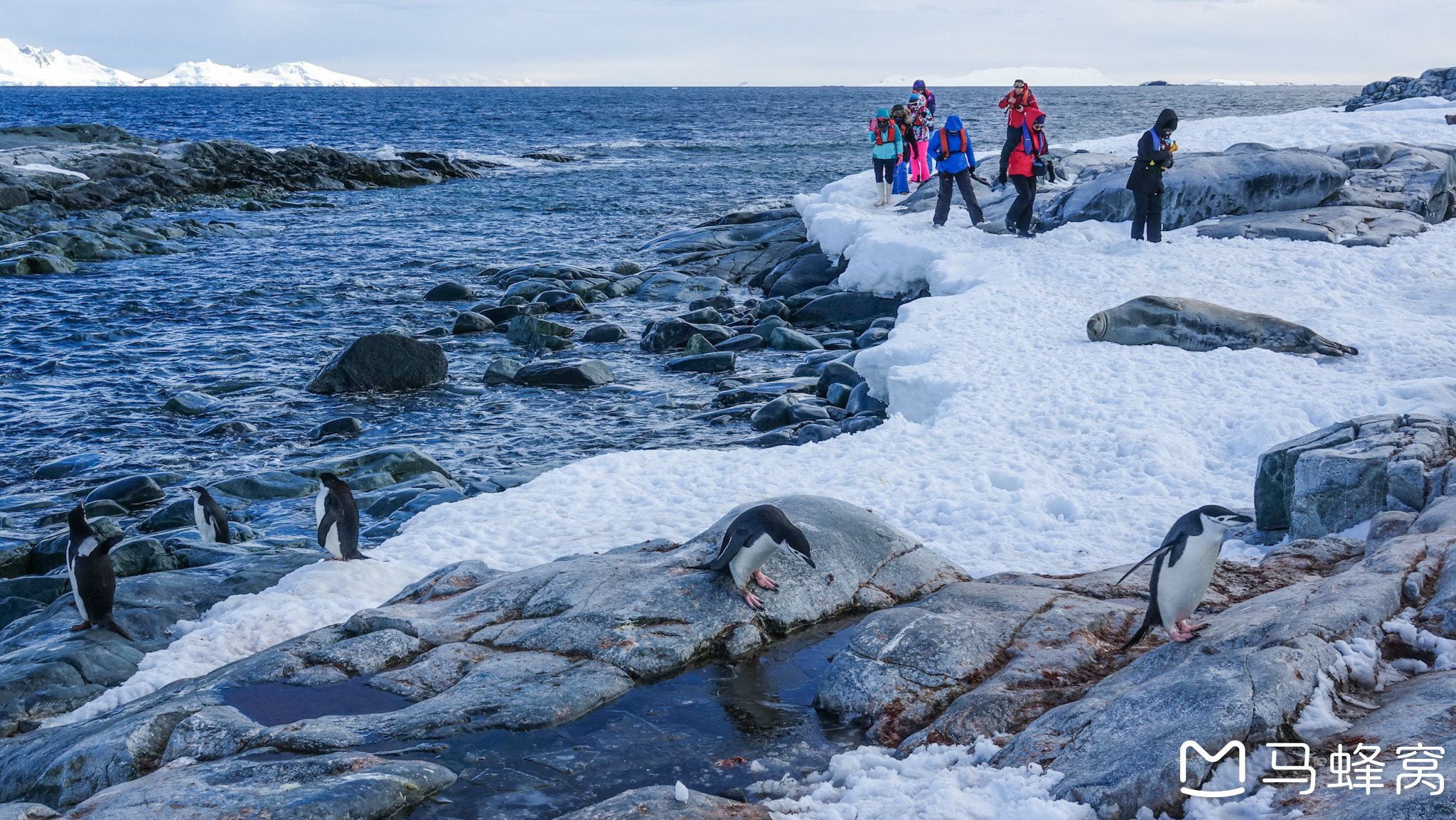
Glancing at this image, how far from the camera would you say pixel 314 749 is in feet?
16.2

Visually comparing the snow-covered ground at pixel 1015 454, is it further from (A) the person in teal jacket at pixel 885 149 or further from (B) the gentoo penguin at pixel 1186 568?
(A) the person in teal jacket at pixel 885 149

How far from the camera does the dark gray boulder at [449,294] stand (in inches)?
881

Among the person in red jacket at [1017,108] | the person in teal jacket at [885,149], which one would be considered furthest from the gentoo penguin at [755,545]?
the person in teal jacket at [885,149]

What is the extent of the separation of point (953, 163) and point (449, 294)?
11665 millimetres

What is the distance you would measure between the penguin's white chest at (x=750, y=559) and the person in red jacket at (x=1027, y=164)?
13159 mm

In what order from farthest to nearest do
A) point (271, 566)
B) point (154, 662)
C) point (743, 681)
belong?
point (271, 566)
point (154, 662)
point (743, 681)

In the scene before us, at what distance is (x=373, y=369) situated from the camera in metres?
15.9

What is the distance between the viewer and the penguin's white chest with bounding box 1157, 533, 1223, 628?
17.2 feet

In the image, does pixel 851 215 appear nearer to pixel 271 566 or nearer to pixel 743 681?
pixel 271 566

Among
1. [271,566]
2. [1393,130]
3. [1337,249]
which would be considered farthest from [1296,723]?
[1393,130]

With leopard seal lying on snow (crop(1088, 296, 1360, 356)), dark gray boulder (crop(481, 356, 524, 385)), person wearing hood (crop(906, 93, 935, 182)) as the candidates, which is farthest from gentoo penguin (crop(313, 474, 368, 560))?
person wearing hood (crop(906, 93, 935, 182))

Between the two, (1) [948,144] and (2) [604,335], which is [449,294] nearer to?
(2) [604,335]

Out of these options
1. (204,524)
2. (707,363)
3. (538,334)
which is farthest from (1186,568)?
(538,334)

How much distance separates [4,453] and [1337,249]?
20.0 m
